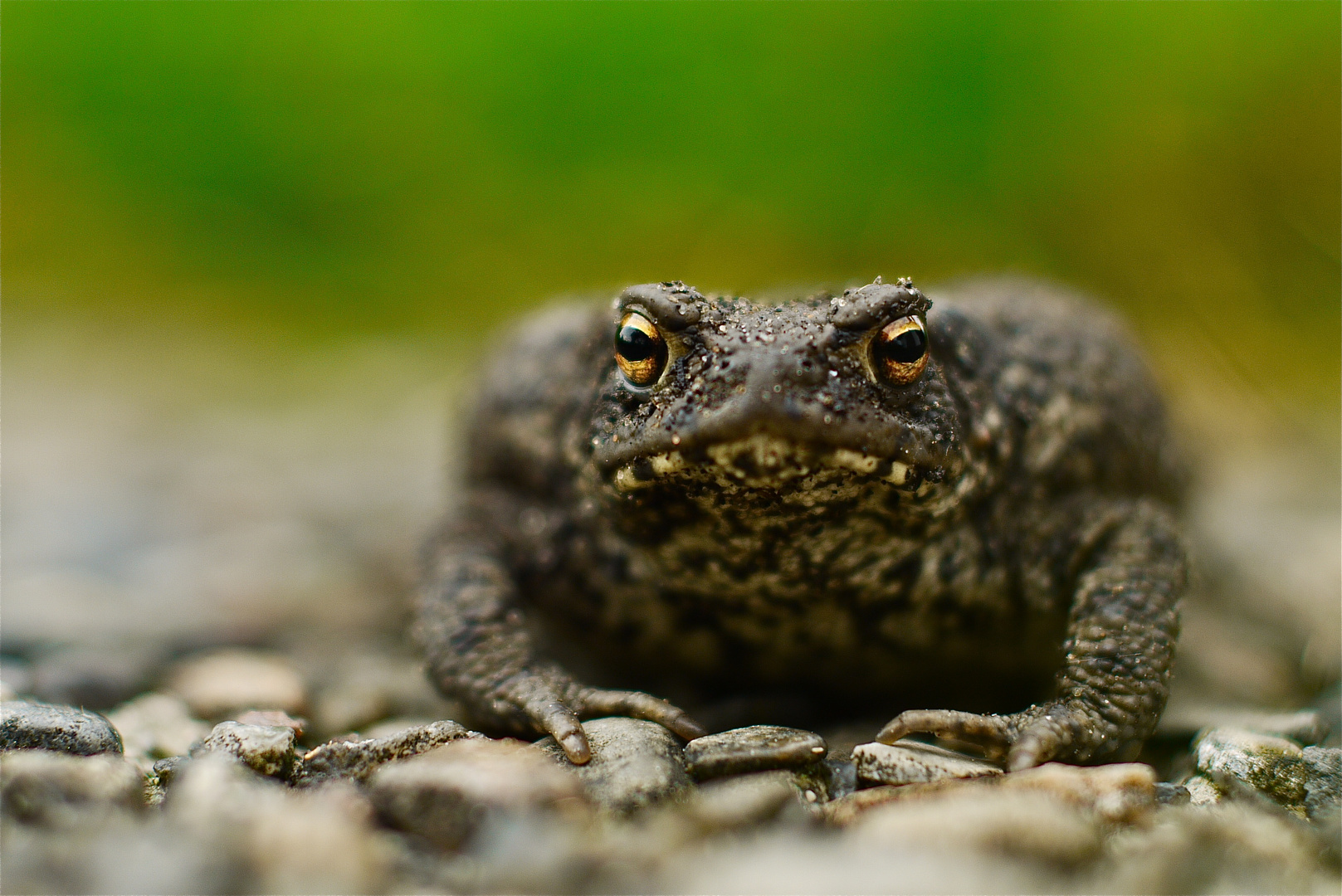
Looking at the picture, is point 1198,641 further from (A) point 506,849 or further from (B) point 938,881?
(A) point 506,849

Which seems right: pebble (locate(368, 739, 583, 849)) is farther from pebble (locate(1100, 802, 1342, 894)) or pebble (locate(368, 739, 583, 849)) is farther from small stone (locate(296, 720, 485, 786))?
pebble (locate(1100, 802, 1342, 894))

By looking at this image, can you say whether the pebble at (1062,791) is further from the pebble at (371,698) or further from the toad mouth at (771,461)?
the pebble at (371,698)

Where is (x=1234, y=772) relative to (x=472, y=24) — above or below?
below

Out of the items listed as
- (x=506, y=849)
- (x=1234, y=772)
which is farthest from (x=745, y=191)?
(x=506, y=849)

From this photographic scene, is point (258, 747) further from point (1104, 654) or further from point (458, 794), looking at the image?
point (1104, 654)

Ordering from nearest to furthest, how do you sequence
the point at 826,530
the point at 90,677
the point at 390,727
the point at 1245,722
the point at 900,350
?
the point at 900,350 < the point at 826,530 < the point at 1245,722 < the point at 390,727 < the point at 90,677

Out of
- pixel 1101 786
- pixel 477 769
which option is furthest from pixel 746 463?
pixel 1101 786

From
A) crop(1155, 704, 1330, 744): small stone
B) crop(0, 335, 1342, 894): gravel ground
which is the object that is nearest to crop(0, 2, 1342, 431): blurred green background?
crop(0, 335, 1342, 894): gravel ground
